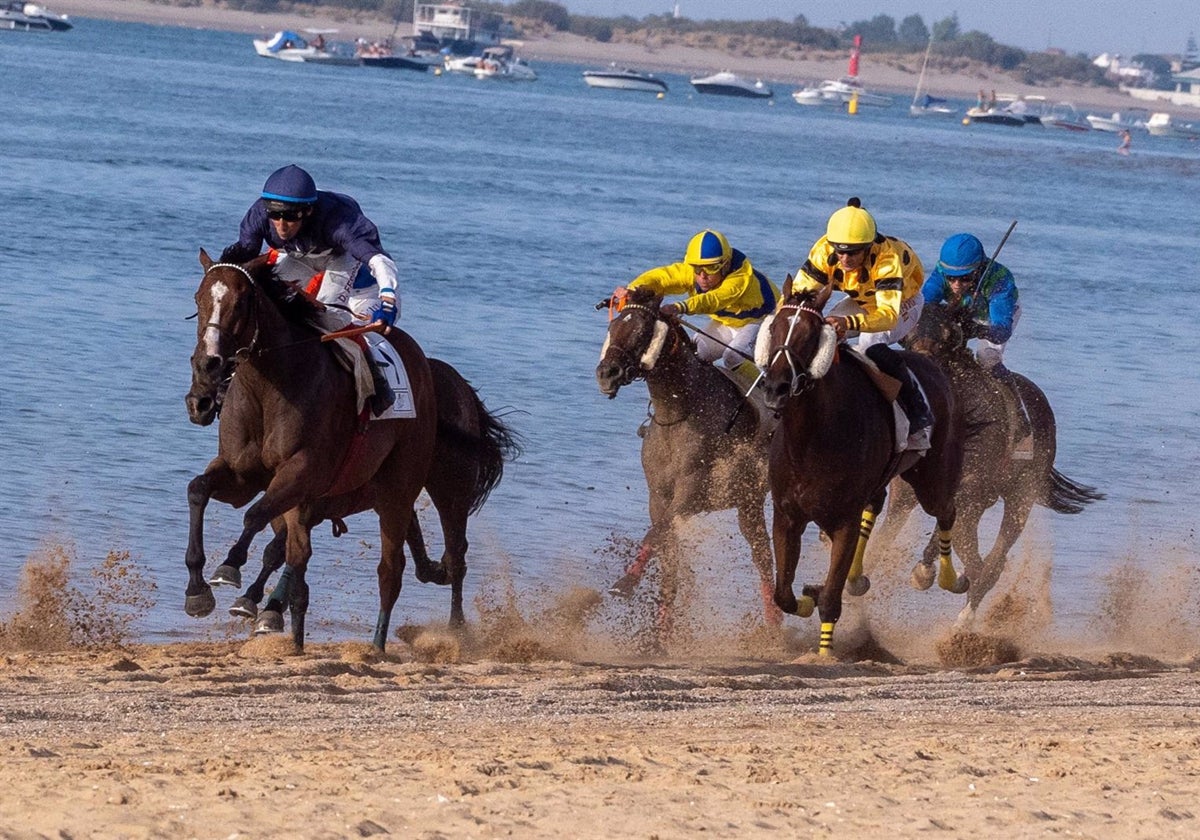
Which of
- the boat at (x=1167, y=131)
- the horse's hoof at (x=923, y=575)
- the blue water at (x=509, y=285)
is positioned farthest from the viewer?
the boat at (x=1167, y=131)

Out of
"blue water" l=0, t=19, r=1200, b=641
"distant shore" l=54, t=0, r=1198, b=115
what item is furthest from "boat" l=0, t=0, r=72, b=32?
"blue water" l=0, t=19, r=1200, b=641

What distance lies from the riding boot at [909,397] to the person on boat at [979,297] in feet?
4.71

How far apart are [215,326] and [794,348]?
Result: 273 centimetres

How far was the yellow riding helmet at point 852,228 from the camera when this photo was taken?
10656 millimetres

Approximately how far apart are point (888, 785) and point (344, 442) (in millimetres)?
3620

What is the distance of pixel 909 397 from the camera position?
10.8m

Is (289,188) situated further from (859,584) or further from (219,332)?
(859,584)

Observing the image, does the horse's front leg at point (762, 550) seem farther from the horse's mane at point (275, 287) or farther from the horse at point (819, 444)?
the horse's mane at point (275, 287)

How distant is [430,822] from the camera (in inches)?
239

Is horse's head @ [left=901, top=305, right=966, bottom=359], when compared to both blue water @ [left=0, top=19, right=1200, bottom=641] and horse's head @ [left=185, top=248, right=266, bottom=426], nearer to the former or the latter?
blue water @ [left=0, top=19, right=1200, bottom=641]

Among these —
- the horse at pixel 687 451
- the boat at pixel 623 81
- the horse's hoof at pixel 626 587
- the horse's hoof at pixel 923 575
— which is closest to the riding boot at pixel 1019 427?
the horse's hoof at pixel 923 575

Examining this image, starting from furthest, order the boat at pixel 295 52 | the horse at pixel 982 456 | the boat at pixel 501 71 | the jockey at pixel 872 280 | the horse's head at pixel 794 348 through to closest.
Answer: the boat at pixel 501 71 → the boat at pixel 295 52 → the horse at pixel 982 456 → the jockey at pixel 872 280 → the horse's head at pixel 794 348

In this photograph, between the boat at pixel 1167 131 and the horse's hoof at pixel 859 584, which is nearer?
the horse's hoof at pixel 859 584

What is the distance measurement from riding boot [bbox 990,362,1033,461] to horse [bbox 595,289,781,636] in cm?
223
